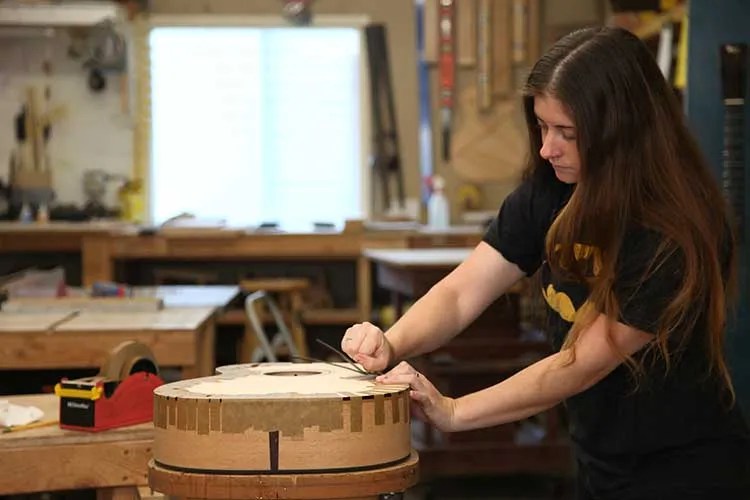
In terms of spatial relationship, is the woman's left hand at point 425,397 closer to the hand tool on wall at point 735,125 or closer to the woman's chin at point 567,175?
the woman's chin at point 567,175

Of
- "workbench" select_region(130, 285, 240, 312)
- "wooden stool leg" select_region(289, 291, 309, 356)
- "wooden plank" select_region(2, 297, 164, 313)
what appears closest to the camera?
"wooden plank" select_region(2, 297, 164, 313)

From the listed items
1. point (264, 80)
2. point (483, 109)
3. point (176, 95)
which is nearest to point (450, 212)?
point (483, 109)

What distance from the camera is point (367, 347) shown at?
6.10 ft

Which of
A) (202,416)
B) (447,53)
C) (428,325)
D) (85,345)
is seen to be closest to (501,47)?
(447,53)

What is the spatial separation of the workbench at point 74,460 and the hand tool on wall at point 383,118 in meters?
5.19

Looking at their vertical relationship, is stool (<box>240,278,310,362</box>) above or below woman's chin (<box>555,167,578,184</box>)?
below

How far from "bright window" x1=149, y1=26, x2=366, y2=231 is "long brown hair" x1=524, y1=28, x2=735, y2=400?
18.1 feet

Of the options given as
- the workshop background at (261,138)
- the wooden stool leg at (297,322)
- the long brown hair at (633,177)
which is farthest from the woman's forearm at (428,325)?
the workshop background at (261,138)

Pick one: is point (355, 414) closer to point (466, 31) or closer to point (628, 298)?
point (628, 298)

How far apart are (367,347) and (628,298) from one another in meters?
0.42

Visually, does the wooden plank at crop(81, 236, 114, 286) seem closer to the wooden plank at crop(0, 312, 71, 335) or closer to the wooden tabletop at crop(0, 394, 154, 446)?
the wooden plank at crop(0, 312, 71, 335)

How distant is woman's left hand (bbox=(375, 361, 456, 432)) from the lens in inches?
66.6

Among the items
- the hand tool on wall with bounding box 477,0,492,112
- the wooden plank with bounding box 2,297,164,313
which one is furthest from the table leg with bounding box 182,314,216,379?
the hand tool on wall with bounding box 477,0,492,112

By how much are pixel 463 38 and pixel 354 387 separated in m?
5.87
